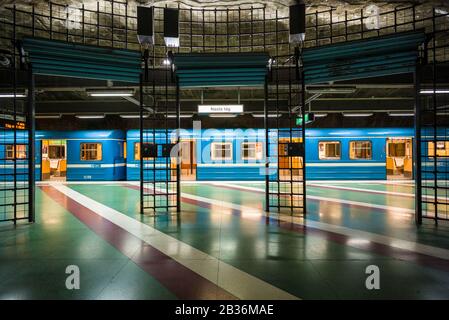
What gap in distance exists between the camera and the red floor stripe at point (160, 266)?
280 centimetres

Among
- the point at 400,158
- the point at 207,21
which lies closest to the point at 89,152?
the point at 207,21

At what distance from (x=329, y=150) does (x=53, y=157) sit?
15.3m

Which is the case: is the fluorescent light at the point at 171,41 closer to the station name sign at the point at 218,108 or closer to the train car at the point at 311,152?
the station name sign at the point at 218,108

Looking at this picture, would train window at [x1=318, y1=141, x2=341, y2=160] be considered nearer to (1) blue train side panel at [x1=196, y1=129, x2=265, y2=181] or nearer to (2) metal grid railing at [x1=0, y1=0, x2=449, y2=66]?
(1) blue train side panel at [x1=196, y1=129, x2=265, y2=181]

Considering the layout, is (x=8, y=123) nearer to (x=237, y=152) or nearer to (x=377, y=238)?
(x=377, y=238)

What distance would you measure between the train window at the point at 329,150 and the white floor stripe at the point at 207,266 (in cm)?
1034

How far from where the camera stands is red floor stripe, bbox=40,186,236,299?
2.80 metres

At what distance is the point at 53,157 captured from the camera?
1550cm

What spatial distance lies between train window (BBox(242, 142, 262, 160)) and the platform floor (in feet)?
21.8

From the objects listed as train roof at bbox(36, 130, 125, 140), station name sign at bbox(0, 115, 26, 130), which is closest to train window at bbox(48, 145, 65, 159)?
train roof at bbox(36, 130, 125, 140)

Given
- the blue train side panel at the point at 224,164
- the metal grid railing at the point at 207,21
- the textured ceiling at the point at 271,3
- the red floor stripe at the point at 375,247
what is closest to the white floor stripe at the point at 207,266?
the red floor stripe at the point at 375,247
